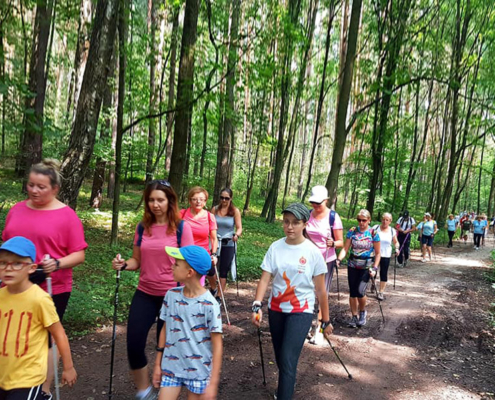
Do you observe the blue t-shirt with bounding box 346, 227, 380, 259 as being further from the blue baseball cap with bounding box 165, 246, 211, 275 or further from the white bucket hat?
the blue baseball cap with bounding box 165, 246, 211, 275

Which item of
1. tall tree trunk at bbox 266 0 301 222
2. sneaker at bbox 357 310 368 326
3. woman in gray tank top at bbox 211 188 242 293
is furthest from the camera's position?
tall tree trunk at bbox 266 0 301 222

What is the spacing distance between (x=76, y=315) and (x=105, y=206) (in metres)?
11.8

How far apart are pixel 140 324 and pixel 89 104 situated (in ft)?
16.4

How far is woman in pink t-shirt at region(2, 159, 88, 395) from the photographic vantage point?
296 cm

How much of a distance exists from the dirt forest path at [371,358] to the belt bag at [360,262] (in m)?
1.20

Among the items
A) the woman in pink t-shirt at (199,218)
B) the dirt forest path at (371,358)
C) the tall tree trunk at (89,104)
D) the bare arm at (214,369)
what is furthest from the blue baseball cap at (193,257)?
the tall tree trunk at (89,104)

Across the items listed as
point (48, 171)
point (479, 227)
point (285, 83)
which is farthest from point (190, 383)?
point (479, 227)

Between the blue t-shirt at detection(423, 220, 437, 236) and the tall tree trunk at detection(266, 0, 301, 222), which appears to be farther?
the blue t-shirt at detection(423, 220, 437, 236)

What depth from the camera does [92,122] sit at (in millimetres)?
6891

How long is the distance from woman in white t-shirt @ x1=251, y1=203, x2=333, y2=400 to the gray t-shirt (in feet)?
3.10

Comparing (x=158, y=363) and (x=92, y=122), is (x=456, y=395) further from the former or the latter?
(x=92, y=122)

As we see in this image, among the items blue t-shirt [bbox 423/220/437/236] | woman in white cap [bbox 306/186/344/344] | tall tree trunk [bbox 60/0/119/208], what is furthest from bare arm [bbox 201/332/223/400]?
blue t-shirt [bbox 423/220/437/236]

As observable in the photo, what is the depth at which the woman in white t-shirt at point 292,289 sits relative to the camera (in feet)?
11.5

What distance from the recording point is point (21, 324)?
233 cm
